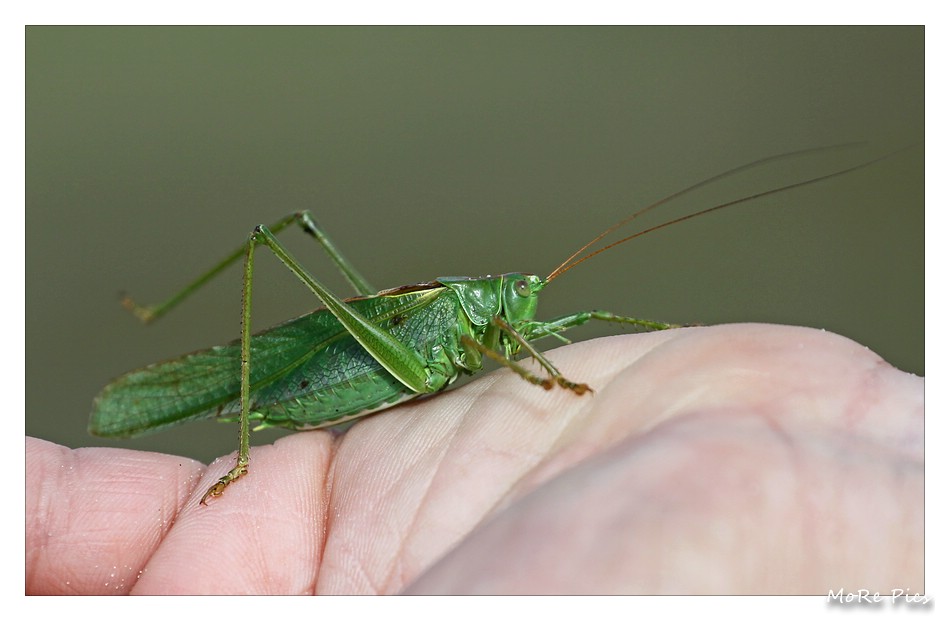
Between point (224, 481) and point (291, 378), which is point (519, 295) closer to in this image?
point (291, 378)

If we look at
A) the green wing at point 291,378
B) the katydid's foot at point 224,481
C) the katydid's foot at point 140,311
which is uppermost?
the katydid's foot at point 140,311

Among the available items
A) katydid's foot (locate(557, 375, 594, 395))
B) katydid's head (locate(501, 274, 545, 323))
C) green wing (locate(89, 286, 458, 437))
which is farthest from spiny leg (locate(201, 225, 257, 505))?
katydid's foot (locate(557, 375, 594, 395))

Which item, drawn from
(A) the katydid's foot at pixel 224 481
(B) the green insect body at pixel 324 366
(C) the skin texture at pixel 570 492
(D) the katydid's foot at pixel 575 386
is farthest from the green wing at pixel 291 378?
(D) the katydid's foot at pixel 575 386

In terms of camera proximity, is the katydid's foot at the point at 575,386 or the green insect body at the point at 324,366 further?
Result: the green insect body at the point at 324,366

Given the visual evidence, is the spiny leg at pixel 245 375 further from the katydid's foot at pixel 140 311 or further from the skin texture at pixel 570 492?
the katydid's foot at pixel 140 311

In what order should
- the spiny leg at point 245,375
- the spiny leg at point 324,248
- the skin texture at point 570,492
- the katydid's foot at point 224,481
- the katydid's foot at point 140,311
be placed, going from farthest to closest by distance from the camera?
the katydid's foot at point 140,311 → the spiny leg at point 324,248 → the spiny leg at point 245,375 → the katydid's foot at point 224,481 → the skin texture at point 570,492
